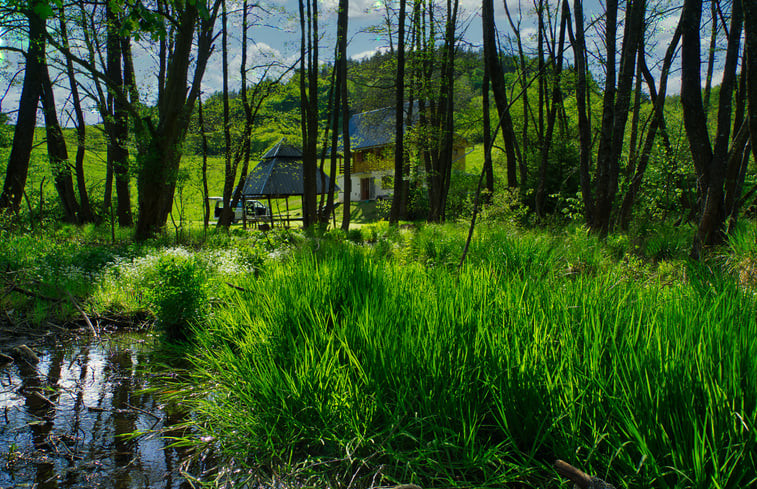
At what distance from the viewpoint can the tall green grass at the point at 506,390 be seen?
150 centimetres

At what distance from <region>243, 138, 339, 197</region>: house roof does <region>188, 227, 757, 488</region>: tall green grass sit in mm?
19241

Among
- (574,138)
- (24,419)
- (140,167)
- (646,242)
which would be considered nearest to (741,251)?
(646,242)

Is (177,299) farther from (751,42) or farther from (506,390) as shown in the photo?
(751,42)

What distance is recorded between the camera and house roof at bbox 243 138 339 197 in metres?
21.5

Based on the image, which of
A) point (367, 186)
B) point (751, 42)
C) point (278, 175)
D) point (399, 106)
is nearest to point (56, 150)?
point (399, 106)

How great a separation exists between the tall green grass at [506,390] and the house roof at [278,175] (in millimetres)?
19241

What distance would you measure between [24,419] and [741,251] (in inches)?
251

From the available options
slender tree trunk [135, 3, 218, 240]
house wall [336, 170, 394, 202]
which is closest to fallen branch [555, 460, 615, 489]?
slender tree trunk [135, 3, 218, 240]

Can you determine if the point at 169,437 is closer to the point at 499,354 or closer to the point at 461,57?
the point at 499,354

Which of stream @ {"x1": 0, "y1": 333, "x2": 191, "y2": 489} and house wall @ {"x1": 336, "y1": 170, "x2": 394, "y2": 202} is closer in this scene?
stream @ {"x1": 0, "y1": 333, "x2": 191, "y2": 489}

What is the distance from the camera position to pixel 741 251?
4637mm

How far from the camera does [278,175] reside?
2205cm

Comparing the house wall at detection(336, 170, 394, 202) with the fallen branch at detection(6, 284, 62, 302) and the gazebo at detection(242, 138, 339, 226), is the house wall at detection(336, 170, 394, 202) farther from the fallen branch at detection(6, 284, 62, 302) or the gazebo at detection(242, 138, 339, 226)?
the fallen branch at detection(6, 284, 62, 302)

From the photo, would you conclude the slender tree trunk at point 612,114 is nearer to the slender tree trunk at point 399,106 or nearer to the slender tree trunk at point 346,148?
the slender tree trunk at point 399,106
